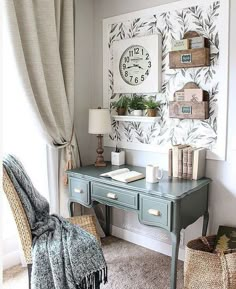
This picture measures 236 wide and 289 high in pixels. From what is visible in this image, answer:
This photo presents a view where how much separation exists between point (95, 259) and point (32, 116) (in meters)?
1.22

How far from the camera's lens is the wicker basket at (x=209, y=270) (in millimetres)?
1936

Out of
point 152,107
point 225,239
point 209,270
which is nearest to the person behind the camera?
point 209,270

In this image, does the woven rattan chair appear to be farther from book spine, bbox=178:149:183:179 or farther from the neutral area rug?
book spine, bbox=178:149:183:179

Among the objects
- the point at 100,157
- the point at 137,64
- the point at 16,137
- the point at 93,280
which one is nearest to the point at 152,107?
the point at 137,64

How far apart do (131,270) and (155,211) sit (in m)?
0.69

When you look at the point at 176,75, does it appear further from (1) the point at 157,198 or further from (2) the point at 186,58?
(1) the point at 157,198

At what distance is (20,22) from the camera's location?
237cm

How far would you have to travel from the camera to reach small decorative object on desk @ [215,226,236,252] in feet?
6.86

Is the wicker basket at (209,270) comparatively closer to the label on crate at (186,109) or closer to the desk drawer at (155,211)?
the desk drawer at (155,211)

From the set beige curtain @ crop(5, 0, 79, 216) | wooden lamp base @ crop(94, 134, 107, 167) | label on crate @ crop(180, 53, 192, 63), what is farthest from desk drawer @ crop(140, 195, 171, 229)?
label on crate @ crop(180, 53, 192, 63)

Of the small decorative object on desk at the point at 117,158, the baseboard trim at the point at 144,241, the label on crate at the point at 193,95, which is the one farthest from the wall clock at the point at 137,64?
the baseboard trim at the point at 144,241

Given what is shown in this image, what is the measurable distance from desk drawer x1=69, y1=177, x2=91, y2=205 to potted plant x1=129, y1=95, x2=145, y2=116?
74 centimetres

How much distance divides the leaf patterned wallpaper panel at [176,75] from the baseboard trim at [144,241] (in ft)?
2.82

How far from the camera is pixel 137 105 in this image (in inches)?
107
